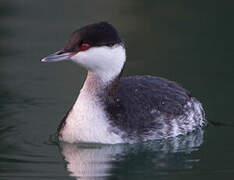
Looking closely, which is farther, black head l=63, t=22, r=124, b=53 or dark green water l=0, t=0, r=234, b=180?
black head l=63, t=22, r=124, b=53

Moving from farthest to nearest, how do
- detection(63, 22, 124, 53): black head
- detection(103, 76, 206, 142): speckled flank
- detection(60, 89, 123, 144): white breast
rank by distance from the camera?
detection(103, 76, 206, 142): speckled flank < detection(60, 89, 123, 144): white breast < detection(63, 22, 124, 53): black head

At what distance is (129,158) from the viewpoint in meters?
8.49

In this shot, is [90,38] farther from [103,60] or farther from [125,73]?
[125,73]

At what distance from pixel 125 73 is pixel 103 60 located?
3.92m

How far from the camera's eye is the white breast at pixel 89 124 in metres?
8.62

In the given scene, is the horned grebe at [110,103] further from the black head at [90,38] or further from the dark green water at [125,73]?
the dark green water at [125,73]

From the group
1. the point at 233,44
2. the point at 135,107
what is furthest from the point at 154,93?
the point at 233,44

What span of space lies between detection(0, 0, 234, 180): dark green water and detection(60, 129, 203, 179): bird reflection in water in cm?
1

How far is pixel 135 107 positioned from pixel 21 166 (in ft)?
6.45

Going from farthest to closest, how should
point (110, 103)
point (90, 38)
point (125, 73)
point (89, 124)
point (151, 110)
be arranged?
point (125, 73) → point (151, 110) → point (110, 103) → point (89, 124) → point (90, 38)

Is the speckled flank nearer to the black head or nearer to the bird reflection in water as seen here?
the bird reflection in water

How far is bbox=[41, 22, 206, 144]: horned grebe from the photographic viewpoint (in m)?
8.34

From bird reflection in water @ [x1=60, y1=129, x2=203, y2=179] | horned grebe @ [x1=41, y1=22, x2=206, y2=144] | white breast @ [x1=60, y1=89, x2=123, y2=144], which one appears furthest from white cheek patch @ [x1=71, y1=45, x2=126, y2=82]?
bird reflection in water @ [x1=60, y1=129, x2=203, y2=179]

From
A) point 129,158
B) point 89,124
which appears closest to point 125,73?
point 89,124
